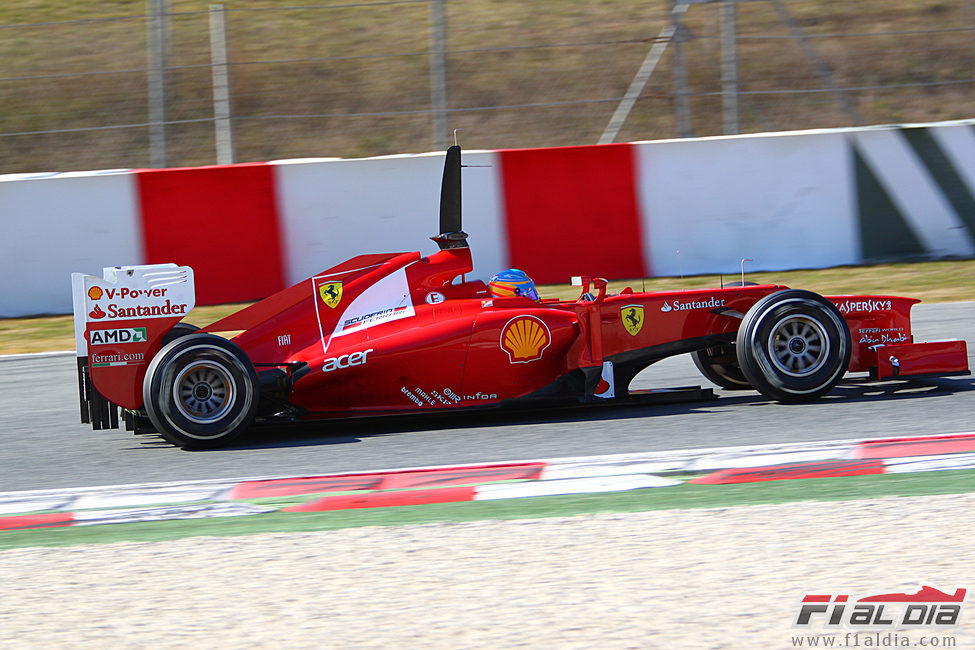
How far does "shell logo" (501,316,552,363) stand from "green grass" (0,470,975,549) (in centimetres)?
151

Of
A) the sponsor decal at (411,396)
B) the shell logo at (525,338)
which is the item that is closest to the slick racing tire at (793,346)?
the shell logo at (525,338)

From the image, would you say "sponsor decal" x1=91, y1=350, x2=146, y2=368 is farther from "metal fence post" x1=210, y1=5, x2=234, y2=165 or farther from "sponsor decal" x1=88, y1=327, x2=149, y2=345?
"metal fence post" x1=210, y1=5, x2=234, y2=165

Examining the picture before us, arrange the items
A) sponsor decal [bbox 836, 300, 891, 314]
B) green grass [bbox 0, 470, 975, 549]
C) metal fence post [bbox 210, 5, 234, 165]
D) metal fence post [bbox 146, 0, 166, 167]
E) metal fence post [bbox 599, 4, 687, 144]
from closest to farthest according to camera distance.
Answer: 1. green grass [bbox 0, 470, 975, 549]
2. sponsor decal [bbox 836, 300, 891, 314]
3. metal fence post [bbox 210, 5, 234, 165]
4. metal fence post [bbox 146, 0, 166, 167]
5. metal fence post [bbox 599, 4, 687, 144]

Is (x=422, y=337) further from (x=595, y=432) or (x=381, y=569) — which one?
(x=381, y=569)

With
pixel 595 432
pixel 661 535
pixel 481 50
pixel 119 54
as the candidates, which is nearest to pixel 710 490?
pixel 661 535

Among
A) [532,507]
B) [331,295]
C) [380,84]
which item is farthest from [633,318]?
[380,84]

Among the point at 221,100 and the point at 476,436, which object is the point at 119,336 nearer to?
the point at 476,436

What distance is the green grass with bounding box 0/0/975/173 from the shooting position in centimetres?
1263

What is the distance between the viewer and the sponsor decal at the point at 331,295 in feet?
21.2

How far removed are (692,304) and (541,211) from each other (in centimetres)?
481

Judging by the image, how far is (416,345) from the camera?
626 cm

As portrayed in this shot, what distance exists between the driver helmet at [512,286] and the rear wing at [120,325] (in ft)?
5.52

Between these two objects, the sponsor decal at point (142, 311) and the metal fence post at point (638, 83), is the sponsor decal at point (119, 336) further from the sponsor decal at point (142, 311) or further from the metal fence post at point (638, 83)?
the metal fence post at point (638, 83)

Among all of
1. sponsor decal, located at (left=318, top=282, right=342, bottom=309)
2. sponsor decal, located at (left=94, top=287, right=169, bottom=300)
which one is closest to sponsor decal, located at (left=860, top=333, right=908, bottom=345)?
sponsor decal, located at (left=318, top=282, right=342, bottom=309)
